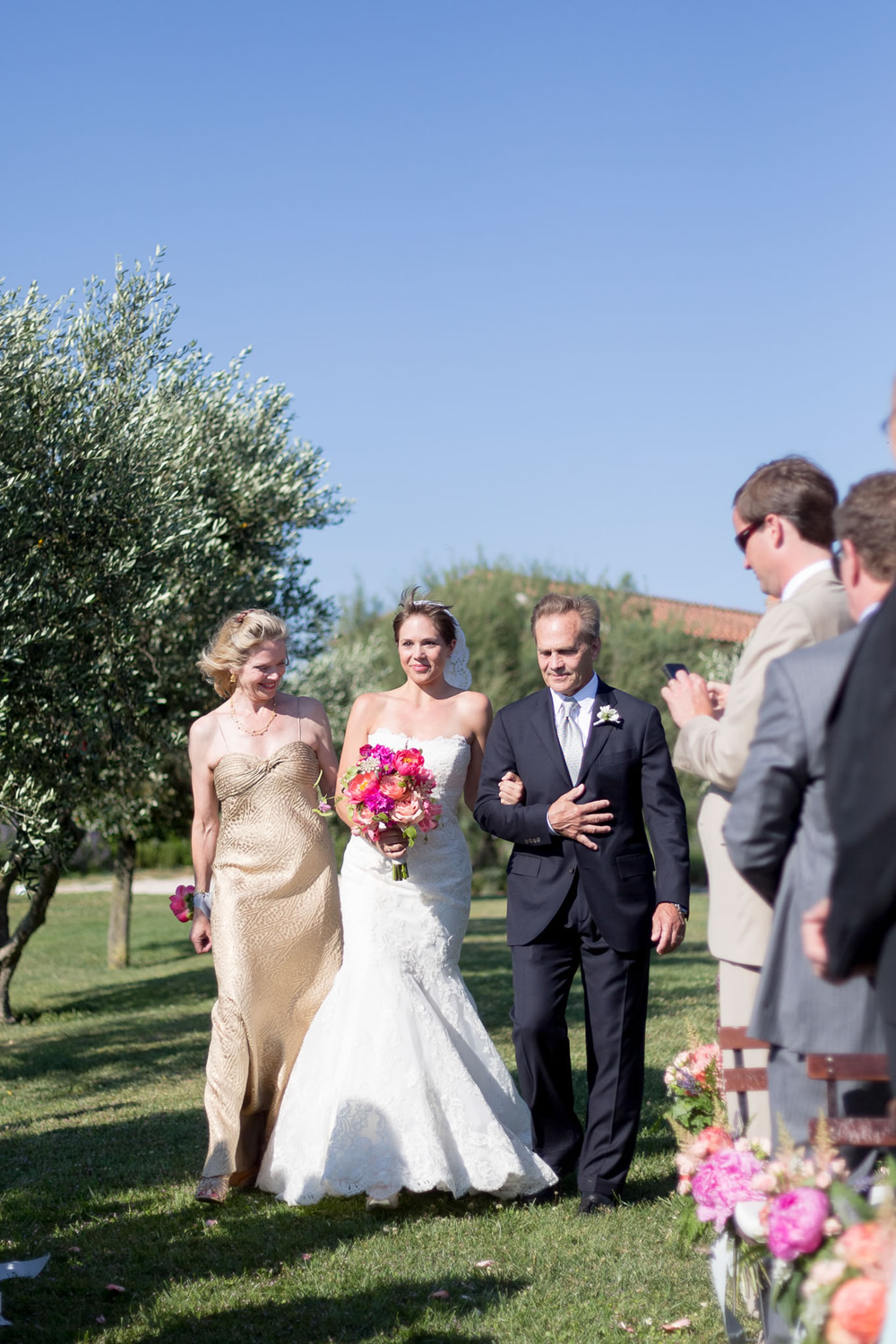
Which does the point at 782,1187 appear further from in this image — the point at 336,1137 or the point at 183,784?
the point at 183,784

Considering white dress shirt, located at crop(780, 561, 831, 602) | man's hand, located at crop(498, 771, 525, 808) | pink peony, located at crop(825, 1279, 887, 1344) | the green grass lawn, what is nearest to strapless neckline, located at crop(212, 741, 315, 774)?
man's hand, located at crop(498, 771, 525, 808)

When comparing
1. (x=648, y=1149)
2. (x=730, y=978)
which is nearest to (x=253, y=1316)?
(x=730, y=978)

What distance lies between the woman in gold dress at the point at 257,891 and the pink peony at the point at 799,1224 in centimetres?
393

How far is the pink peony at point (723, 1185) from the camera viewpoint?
3.06m

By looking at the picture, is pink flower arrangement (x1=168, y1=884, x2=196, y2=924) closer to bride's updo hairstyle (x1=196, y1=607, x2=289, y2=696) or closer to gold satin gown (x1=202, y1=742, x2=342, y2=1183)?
gold satin gown (x1=202, y1=742, x2=342, y2=1183)

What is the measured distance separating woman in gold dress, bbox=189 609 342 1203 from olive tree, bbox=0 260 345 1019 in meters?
4.19

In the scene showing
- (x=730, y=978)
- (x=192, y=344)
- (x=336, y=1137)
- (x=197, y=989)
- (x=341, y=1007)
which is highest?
(x=192, y=344)

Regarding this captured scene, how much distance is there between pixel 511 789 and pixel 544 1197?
1.97 m

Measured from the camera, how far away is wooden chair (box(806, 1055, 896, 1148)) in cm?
274

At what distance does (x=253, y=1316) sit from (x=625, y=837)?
2.48m

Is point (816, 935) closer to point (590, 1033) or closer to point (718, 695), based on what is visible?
point (718, 695)

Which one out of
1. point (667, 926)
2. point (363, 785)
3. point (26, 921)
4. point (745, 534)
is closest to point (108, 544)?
point (26, 921)

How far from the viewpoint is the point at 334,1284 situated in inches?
190

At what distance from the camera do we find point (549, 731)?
5.89 metres
